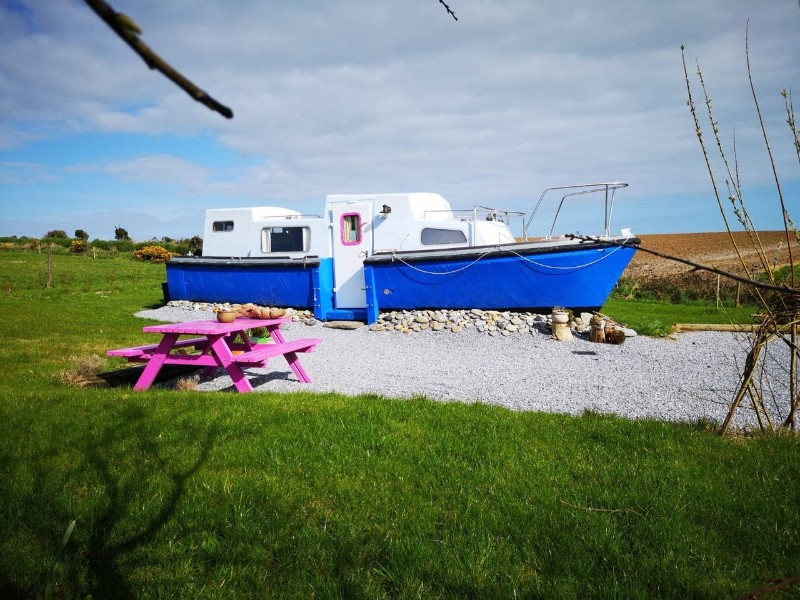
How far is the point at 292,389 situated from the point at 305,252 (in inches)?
303

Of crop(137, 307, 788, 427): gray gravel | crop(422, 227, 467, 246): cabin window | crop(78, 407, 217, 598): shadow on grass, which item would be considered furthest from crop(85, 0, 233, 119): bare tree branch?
crop(422, 227, 467, 246): cabin window

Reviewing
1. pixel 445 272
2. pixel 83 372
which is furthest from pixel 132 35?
pixel 445 272

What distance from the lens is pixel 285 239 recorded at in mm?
14664

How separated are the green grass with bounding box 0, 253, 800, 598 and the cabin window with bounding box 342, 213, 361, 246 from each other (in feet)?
28.5

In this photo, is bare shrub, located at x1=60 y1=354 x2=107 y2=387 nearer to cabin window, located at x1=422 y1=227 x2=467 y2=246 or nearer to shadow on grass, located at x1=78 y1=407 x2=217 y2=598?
shadow on grass, located at x1=78 y1=407 x2=217 y2=598

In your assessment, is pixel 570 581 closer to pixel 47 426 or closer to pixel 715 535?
pixel 715 535

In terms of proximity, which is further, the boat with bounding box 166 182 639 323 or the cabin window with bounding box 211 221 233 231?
the cabin window with bounding box 211 221 233 231

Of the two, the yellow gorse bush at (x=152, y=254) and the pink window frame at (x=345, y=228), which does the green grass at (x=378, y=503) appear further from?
the yellow gorse bush at (x=152, y=254)

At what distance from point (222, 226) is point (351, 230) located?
4.58 m

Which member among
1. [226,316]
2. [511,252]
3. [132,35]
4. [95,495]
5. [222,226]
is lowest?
[95,495]

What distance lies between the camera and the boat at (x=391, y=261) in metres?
11.5

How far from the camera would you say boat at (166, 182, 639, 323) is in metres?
11.5

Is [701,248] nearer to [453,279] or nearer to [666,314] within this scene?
[666,314]

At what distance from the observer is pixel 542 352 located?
10047 millimetres
